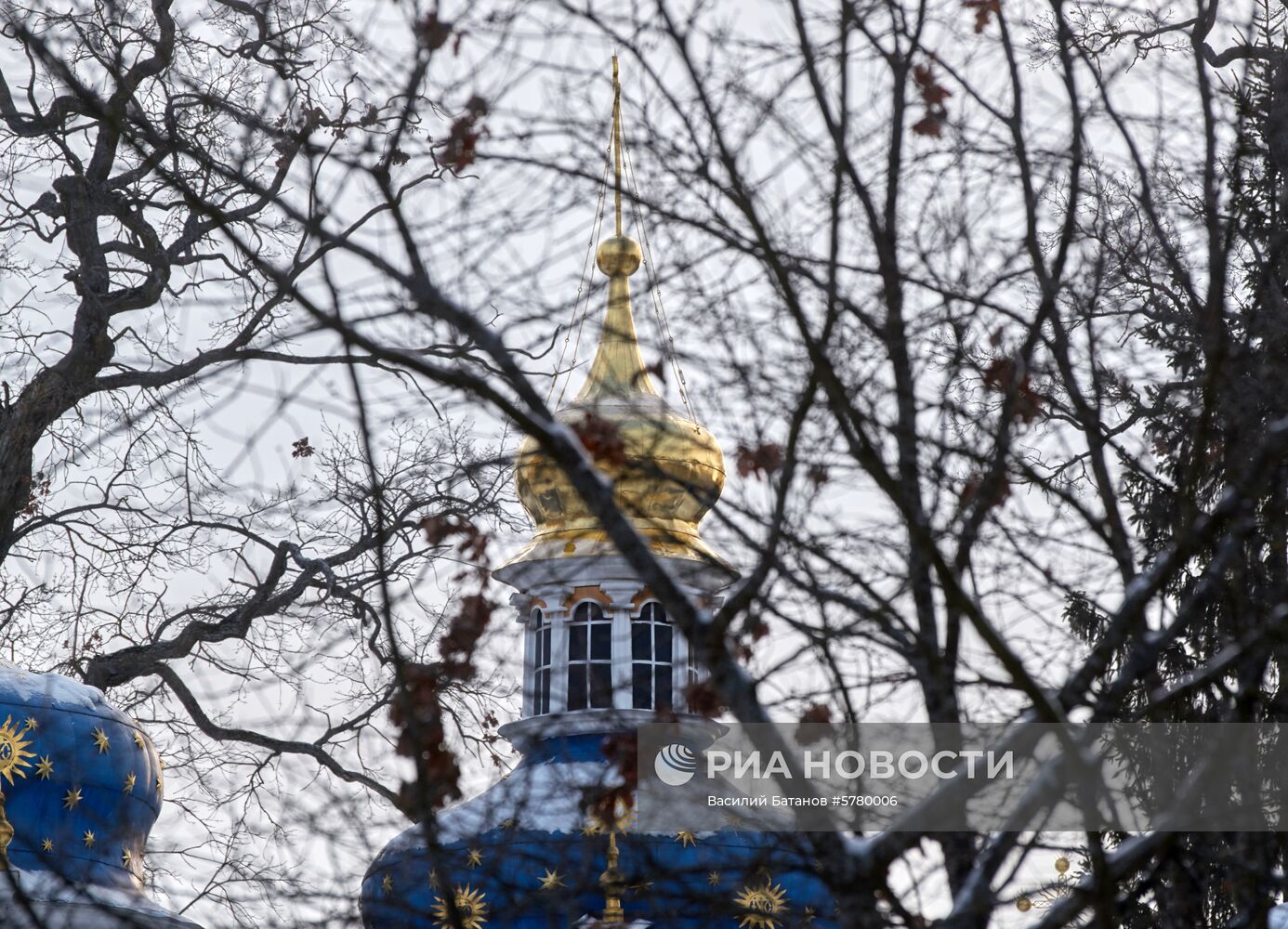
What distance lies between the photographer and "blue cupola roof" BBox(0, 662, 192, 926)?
12.0 meters

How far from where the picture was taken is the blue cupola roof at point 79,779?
1204cm

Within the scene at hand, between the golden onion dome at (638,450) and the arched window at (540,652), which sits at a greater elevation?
the arched window at (540,652)

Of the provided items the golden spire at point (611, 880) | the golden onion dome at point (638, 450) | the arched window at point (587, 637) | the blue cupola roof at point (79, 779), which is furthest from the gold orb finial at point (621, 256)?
the golden spire at point (611, 880)

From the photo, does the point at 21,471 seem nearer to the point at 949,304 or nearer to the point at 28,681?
the point at 28,681

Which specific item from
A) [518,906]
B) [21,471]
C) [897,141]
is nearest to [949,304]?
[897,141]

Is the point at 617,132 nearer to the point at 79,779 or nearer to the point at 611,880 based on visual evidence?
the point at 611,880

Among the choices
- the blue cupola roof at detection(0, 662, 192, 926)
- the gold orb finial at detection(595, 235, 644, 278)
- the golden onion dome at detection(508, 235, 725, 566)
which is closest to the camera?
the golden onion dome at detection(508, 235, 725, 566)

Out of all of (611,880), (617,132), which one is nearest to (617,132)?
(617,132)

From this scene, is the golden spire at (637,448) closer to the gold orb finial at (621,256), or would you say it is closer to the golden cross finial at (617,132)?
the golden cross finial at (617,132)

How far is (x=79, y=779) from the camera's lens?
12.4m

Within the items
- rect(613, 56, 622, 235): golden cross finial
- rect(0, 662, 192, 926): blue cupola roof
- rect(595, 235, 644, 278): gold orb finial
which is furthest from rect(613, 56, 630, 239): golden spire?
rect(595, 235, 644, 278): gold orb finial

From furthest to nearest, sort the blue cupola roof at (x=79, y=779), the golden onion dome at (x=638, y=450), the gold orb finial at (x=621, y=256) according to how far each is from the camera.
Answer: the gold orb finial at (x=621, y=256) → the blue cupola roof at (x=79, y=779) → the golden onion dome at (x=638, y=450)

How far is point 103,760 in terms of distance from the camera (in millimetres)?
12742

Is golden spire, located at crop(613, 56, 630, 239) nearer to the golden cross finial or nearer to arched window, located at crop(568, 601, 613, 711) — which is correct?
the golden cross finial
